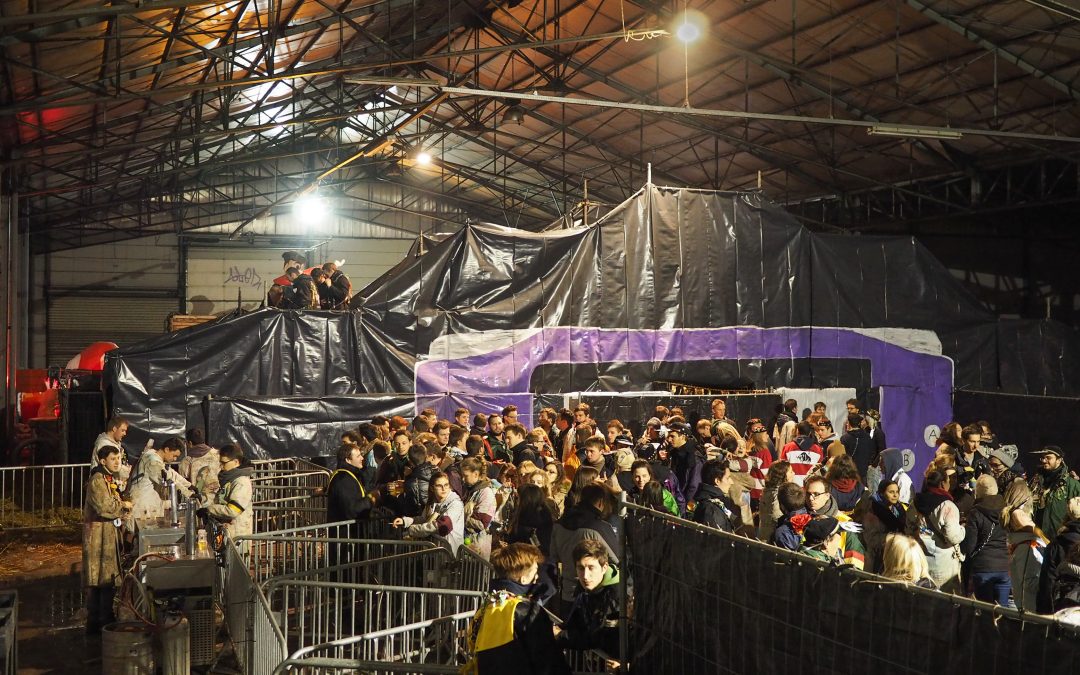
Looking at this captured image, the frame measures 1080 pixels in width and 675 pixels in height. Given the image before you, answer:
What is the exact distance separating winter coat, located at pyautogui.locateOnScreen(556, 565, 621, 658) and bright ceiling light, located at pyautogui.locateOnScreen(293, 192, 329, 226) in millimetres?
35283

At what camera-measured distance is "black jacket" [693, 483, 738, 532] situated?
275 inches

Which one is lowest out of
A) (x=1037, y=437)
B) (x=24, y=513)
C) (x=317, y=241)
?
(x=24, y=513)

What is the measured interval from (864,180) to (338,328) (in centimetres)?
1679

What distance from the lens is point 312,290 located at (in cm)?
1605

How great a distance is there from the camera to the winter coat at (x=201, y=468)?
10.2 m

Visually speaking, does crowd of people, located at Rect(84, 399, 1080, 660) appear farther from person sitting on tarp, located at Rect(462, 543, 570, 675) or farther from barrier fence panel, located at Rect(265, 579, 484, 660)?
barrier fence panel, located at Rect(265, 579, 484, 660)

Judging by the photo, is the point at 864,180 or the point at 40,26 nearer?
the point at 40,26

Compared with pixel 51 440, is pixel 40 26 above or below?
above

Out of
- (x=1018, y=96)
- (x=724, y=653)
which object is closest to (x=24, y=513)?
(x=724, y=653)

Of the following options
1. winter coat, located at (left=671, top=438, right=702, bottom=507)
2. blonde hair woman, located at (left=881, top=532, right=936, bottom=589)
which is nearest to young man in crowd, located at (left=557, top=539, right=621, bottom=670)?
blonde hair woman, located at (left=881, top=532, right=936, bottom=589)

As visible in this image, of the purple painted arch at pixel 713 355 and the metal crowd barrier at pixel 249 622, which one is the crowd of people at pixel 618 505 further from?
the purple painted arch at pixel 713 355

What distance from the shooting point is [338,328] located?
15.8 m

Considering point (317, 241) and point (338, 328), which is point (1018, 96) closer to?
point (338, 328)

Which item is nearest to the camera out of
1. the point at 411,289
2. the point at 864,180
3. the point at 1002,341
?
the point at 411,289
